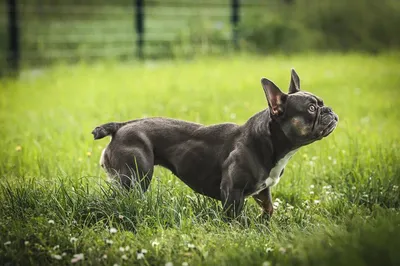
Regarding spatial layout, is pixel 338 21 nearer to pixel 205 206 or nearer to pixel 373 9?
pixel 373 9

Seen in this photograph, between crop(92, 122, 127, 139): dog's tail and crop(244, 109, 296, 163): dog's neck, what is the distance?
38.5 inches

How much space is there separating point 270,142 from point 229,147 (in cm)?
30

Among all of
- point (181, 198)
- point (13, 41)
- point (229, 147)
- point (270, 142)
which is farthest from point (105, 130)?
point (13, 41)

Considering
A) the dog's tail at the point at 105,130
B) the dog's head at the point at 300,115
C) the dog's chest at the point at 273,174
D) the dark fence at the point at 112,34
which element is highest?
the dog's head at the point at 300,115

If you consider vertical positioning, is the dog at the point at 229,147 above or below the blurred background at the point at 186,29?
above

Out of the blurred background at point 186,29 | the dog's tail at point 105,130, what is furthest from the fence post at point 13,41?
the dog's tail at point 105,130

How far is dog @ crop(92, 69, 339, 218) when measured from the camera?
471 cm

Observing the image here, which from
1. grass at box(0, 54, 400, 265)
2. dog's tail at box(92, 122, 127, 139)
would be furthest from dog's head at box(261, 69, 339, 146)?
dog's tail at box(92, 122, 127, 139)

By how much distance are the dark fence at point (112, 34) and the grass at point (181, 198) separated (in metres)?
4.02

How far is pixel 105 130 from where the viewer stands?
16.8 feet

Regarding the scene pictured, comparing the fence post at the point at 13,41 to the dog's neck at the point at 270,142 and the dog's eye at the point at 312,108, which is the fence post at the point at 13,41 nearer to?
the dog's neck at the point at 270,142

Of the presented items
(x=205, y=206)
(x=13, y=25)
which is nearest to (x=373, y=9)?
(x=13, y=25)

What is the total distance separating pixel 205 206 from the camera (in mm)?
5051

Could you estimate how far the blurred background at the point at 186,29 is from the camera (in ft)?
51.6
